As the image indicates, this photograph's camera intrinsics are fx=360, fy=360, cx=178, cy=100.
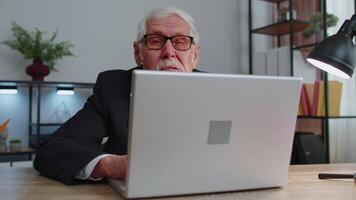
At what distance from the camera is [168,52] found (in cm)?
133

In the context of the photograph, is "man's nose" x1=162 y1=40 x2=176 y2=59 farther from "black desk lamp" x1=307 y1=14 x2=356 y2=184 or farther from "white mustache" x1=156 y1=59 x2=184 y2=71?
"black desk lamp" x1=307 y1=14 x2=356 y2=184

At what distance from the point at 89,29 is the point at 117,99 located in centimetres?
191

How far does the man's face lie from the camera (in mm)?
1331

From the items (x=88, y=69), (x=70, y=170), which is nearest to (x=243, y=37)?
(x=88, y=69)

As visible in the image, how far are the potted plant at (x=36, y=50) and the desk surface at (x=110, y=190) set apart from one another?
5.67 ft

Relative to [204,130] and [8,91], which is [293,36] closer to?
[8,91]

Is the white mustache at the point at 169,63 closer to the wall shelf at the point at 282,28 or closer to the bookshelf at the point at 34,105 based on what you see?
the bookshelf at the point at 34,105

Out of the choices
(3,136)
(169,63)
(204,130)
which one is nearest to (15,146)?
(3,136)

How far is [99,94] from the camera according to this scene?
128 cm

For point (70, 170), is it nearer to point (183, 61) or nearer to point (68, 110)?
point (183, 61)

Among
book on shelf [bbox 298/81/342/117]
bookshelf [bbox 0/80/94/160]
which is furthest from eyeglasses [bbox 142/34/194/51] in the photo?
book on shelf [bbox 298/81/342/117]

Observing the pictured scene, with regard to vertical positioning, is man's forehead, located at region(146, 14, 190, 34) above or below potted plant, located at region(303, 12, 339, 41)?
below

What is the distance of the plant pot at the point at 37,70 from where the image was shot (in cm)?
262

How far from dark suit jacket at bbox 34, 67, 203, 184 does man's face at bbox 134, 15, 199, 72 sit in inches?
4.4
